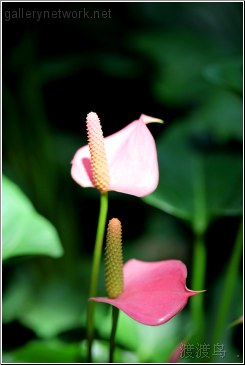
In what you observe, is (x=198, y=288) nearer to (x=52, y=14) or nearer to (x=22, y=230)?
(x=22, y=230)

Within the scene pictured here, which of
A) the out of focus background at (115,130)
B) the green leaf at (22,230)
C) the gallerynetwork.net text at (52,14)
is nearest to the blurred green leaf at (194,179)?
the out of focus background at (115,130)

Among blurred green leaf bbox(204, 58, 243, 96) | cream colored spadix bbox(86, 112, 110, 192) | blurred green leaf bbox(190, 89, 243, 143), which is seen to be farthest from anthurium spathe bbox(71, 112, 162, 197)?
blurred green leaf bbox(190, 89, 243, 143)

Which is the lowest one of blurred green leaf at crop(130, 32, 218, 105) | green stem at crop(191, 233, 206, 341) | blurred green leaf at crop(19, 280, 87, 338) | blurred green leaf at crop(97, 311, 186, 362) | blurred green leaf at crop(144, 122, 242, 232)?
blurred green leaf at crop(19, 280, 87, 338)

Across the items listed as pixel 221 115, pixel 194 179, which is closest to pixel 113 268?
pixel 194 179

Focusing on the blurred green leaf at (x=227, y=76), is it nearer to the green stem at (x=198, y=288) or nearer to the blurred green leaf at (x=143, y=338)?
the green stem at (x=198, y=288)

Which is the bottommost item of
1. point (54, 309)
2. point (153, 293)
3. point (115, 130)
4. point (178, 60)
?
point (54, 309)

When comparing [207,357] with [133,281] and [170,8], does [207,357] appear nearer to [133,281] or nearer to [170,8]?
[133,281]

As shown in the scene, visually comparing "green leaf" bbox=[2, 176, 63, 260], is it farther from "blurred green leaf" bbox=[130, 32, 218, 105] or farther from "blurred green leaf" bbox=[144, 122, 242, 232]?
"blurred green leaf" bbox=[130, 32, 218, 105]
